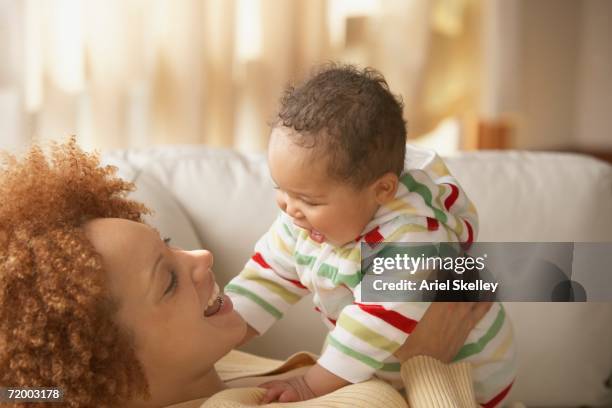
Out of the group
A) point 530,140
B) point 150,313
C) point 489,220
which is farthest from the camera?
point 530,140

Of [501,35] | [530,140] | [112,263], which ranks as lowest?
[530,140]

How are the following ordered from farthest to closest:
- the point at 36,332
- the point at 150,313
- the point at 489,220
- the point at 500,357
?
the point at 489,220 < the point at 500,357 < the point at 150,313 < the point at 36,332

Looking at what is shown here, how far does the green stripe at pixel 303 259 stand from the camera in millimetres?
1163

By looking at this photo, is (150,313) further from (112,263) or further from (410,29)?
(410,29)

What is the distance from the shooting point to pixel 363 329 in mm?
1069

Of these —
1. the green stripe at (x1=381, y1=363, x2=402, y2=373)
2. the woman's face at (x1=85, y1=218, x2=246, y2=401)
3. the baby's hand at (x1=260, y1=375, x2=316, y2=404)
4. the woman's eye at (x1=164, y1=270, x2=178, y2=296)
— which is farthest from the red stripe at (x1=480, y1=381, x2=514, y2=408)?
the woman's eye at (x1=164, y1=270, x2=178, y2=296)

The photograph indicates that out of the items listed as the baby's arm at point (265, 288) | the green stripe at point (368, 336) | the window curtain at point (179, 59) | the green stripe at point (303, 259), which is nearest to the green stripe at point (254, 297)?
the baby's arm at point (265, 288)

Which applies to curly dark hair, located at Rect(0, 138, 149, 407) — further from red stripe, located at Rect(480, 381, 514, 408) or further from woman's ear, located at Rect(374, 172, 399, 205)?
red stripe, located at Rect(480, 381, 514, 408)

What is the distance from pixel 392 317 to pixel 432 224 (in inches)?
5.0

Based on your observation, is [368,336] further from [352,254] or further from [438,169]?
[438,169]

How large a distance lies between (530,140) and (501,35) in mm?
912

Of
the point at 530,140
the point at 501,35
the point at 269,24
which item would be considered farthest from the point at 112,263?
the point at 530,140

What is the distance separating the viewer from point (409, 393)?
1.14 m

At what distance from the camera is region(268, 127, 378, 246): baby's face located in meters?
1.02
